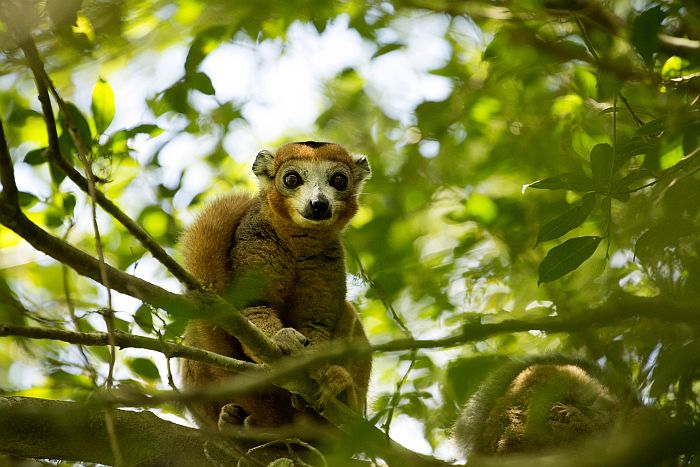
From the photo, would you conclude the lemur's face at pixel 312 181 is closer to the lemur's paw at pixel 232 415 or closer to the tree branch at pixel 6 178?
the lemur's paw at pixel 232 415

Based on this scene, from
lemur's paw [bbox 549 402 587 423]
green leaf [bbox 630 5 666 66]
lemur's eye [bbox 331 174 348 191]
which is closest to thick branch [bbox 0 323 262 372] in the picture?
green leaf [bbox 630 5 666 66]

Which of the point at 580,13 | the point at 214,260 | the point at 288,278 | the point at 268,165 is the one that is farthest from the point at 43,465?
the point at 580,13

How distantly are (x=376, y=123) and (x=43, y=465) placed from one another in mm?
5672

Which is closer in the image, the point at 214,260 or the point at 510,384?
the point at 214,260

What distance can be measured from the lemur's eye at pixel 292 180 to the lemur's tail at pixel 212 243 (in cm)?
56

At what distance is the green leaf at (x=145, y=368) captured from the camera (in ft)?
18.3

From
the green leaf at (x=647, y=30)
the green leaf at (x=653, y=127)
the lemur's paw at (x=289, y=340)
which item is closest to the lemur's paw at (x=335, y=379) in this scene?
the lemur's paw at (x=289, y=340)

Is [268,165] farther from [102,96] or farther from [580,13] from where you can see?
[580,13]

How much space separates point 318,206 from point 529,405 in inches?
96.0

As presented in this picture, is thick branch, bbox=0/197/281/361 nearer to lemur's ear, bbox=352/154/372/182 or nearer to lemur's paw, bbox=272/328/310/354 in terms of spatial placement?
lemur's paw, bbox=272/328/310/354

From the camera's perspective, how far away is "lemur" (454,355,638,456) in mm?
6355

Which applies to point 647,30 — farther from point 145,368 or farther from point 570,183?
point 145,368

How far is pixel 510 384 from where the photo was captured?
23.6 feet

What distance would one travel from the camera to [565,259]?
4.14 meters
